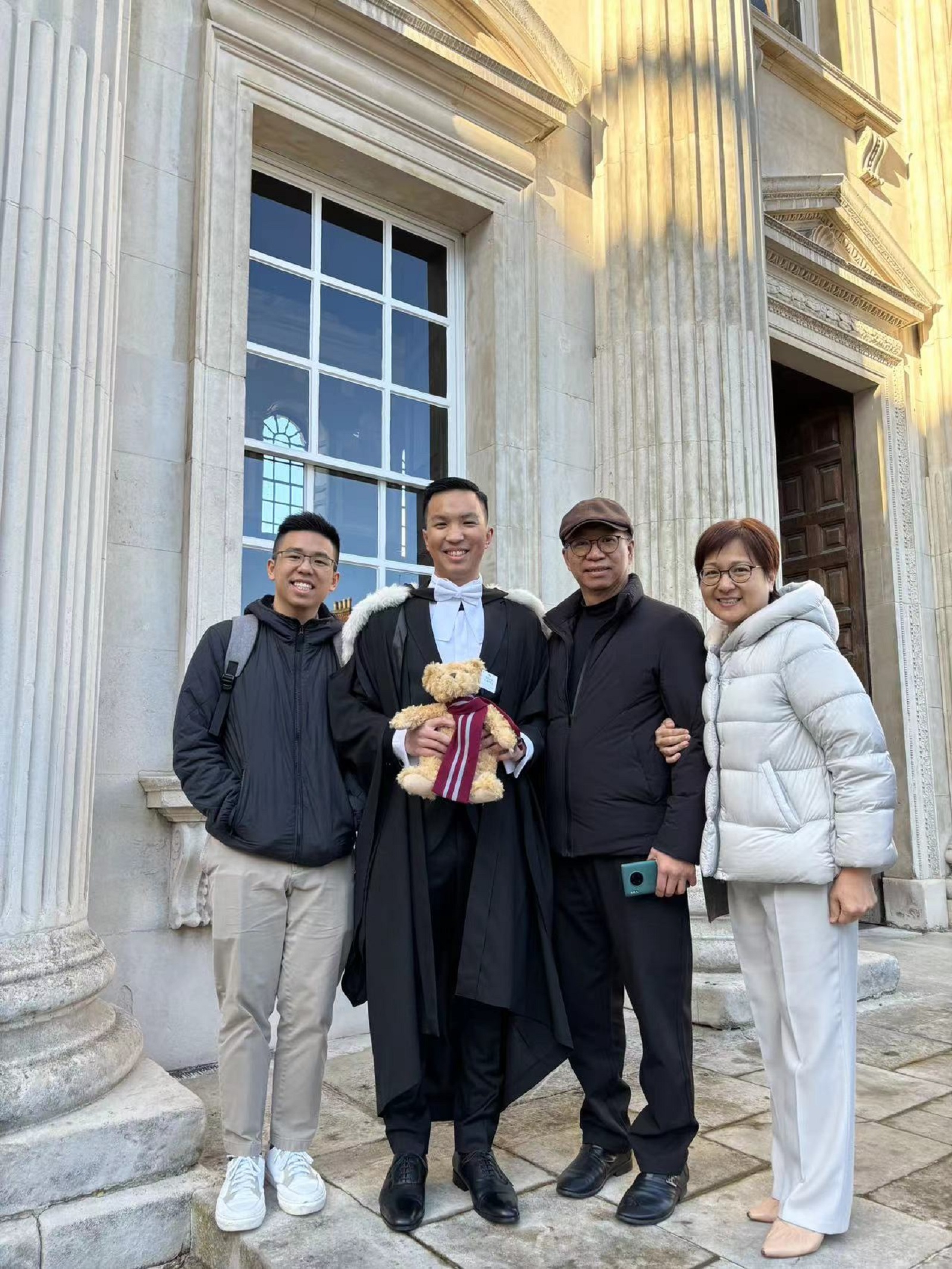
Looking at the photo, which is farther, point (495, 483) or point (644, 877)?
point (495, 483)

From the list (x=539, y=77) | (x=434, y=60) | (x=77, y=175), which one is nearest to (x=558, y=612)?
(x=77, y=175)

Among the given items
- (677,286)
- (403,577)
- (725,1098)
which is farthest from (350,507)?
(725,1098)

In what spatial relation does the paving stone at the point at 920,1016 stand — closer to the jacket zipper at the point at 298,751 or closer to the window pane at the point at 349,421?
the jacket zipper at the point at 298,751

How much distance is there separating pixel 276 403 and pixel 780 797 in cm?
380

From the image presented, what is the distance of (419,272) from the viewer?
6.27 m

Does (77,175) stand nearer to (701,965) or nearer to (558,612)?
(558,612)

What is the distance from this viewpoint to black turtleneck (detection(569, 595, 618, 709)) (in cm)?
312

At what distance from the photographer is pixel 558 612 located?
325cm

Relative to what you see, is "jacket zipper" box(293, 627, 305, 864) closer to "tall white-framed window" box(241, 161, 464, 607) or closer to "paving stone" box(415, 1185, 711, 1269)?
"paving stone" box(415, 1185, 711, 1269)

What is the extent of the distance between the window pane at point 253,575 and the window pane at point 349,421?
2.49 feet

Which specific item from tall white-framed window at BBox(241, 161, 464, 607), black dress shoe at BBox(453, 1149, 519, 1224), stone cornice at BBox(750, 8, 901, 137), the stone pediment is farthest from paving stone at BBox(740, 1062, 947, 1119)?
stone cornice at BBox(750, 8, 901, 137)

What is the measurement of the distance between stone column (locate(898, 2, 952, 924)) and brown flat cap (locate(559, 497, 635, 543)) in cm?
713

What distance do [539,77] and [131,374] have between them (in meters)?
3.65

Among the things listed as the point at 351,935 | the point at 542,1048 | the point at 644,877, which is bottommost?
the point at 542,1048
